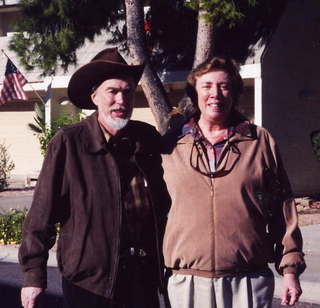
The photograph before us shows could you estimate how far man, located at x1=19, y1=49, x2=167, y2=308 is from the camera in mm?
3793

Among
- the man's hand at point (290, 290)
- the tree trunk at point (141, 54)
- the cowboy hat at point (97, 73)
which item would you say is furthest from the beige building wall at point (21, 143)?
the man's hand at point (290, 290)

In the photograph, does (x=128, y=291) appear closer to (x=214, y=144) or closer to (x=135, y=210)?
(x=135, y=210)

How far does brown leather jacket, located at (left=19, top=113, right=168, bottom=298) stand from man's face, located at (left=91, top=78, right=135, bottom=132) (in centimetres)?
9

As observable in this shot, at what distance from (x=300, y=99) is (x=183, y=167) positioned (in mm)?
13642

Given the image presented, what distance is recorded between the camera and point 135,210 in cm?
385

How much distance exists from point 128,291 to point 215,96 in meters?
1.05

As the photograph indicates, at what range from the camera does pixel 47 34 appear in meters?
14.8

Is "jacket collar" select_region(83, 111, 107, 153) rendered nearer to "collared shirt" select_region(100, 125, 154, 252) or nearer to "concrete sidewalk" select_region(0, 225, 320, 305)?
"collared shirt" select_region(100, 125, 154, 252)

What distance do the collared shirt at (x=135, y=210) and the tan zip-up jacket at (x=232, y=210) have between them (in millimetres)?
104

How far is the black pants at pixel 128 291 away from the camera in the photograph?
381 cm

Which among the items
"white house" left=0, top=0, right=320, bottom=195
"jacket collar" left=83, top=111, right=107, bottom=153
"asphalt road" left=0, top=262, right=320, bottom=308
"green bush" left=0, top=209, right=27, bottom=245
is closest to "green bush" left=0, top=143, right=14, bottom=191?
"white house" left=0, top=0, right=320, bottom=195

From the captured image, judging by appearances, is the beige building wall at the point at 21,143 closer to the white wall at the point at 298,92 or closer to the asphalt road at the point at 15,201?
the asphalt road at the point at 15,201

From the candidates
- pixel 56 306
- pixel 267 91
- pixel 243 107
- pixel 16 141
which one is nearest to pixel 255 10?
pixel 267 91

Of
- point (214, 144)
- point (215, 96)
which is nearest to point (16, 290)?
point (214, 144)
